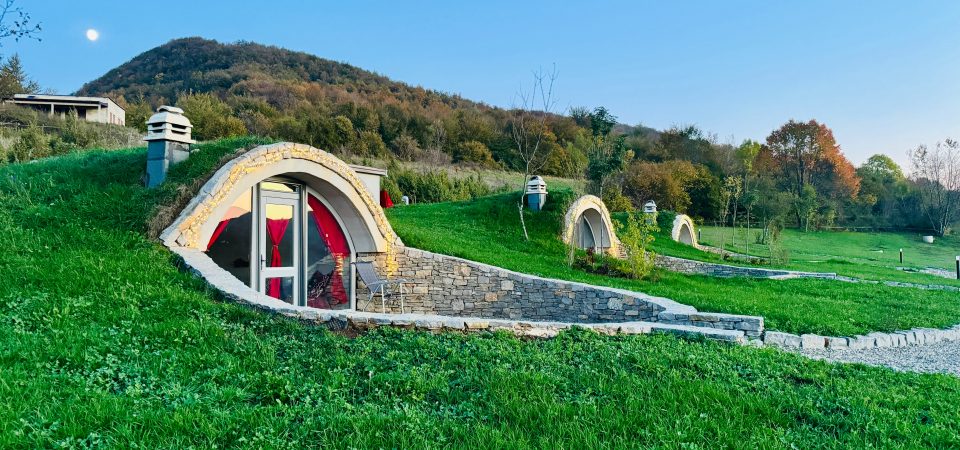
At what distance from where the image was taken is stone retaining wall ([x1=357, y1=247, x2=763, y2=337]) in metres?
9.05

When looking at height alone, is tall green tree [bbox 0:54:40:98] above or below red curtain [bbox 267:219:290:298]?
above

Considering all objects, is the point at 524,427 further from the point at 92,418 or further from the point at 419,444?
the point at 92,418

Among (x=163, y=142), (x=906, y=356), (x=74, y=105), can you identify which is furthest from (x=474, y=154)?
(x=906, y=356)

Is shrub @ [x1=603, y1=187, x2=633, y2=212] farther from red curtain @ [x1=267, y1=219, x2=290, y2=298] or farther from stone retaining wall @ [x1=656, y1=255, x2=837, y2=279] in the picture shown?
red curtain @ [x1=267, y1=219, x2=290, y2=298]

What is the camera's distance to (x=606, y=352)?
456cm

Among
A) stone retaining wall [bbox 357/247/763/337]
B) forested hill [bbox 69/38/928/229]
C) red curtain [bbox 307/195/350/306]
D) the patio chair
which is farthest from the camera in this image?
forested hill [bbox 69/38/928/229]

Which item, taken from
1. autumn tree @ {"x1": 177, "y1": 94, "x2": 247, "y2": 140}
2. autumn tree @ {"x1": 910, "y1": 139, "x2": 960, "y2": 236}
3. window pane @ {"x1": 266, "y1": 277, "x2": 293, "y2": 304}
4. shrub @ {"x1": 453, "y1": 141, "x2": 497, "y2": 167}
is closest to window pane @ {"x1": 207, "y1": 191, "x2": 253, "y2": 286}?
window pane @ {"x1": 266, "y1": 277, "x2": 293, "y2": 304}

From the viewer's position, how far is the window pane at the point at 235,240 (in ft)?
25.8

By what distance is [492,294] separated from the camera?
10258 millimetres

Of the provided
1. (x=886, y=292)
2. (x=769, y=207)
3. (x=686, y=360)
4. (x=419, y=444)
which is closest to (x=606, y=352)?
(x=686, y=360)

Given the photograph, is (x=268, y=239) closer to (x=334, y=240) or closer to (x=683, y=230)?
(x=334, y=240)

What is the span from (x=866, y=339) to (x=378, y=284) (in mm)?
7548

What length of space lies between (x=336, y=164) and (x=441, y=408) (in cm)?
677

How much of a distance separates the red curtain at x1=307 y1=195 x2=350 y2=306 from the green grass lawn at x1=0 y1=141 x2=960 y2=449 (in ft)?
12.8
